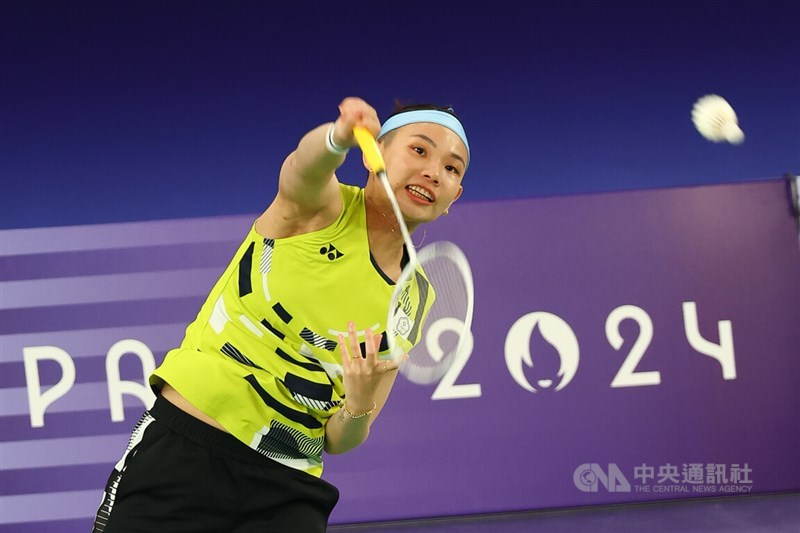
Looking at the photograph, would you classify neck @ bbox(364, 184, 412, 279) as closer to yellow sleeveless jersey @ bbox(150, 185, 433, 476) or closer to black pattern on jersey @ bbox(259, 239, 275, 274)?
yellow sleeveless jersey @ bbox(150, 185, 433, 476)

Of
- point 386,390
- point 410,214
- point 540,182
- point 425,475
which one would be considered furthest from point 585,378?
point 410,214

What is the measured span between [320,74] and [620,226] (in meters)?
1.95

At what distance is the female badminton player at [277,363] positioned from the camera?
1.87m

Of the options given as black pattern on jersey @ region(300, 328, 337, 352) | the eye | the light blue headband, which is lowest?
black pattern on jersey @ region(300, 328, 337, 352)

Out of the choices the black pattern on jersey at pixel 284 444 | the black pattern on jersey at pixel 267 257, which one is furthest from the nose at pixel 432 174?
the black pattern on jersey at pixel 284 444

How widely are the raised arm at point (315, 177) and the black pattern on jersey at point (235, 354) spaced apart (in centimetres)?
24

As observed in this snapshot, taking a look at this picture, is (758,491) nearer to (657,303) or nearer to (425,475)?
(657,303)

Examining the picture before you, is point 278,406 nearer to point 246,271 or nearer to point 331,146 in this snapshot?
point 246,271

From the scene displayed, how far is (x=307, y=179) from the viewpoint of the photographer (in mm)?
1769

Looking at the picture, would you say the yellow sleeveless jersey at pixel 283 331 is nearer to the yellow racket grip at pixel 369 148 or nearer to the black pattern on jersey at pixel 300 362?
the black pattern on jersey at pixel 300 362

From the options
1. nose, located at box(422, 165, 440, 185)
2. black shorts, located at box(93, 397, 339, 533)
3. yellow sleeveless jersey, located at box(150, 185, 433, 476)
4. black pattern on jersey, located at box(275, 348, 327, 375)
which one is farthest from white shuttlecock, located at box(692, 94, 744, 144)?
black shorts, located at box(93, 397, 339, 533)

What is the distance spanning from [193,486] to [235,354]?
0.27 metres

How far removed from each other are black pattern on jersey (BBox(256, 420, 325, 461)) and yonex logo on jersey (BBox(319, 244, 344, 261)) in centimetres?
35

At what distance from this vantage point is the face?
1906 mm
